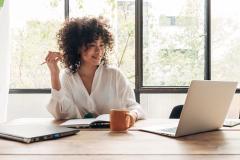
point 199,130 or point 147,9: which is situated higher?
point 147,9

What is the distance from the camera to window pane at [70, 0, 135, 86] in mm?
3869

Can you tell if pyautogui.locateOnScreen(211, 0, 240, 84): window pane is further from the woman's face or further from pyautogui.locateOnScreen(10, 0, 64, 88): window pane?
the woman's face

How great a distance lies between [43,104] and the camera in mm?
3891

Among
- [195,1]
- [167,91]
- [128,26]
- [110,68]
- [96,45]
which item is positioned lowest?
[167,91]

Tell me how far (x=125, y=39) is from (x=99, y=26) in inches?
54.4

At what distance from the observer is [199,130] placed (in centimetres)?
151

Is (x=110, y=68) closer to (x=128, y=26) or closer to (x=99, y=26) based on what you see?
(x=99, y=26)

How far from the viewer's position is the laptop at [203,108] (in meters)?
1.32

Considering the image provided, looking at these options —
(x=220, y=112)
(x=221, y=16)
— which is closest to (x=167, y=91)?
(x=221, y=16)

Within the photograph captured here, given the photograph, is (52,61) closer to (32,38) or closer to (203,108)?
(203,108)

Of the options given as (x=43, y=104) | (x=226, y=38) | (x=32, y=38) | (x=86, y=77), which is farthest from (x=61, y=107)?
(x=226, y=38)

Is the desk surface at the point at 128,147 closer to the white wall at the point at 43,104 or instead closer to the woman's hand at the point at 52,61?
the woman's hand at the point at 52,61

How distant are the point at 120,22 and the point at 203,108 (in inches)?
103

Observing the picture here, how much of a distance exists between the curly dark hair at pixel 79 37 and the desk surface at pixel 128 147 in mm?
1053
